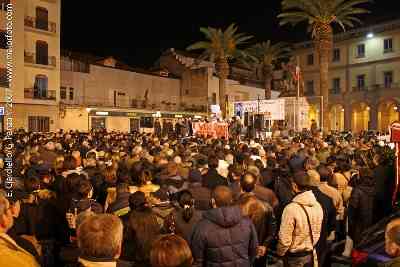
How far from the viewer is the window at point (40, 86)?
39.1 metres

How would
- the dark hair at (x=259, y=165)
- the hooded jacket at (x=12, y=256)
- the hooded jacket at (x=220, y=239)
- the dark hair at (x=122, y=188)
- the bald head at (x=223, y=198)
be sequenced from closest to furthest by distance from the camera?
the hooded jacket at (x=12, y=256) → the hooded jacket at (x=220, y=239) → the bald head at (x=223, y=198) → the dark hair at (x=122, y=188) → the dark hair at (x=259, y=165)

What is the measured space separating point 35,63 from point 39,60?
27.1 inches

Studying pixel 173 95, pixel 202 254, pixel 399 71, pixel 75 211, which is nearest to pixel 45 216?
pixel 75 211

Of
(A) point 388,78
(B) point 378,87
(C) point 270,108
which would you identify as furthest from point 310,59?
(C) point 270,108

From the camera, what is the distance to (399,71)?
5688 centimetres

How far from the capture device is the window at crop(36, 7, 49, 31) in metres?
40.0

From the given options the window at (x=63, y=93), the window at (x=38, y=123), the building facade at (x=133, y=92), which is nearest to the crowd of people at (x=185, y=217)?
the window at (x=38, y=123)

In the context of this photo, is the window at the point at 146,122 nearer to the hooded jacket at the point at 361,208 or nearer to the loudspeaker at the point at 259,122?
the loudspeaker at the point at 259,122

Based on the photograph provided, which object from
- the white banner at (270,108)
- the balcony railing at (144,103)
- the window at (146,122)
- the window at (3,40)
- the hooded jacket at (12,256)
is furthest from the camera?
the window at (146,122)

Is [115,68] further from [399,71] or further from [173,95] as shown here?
[399,71]

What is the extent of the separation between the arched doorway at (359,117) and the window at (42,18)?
4139 centimetres

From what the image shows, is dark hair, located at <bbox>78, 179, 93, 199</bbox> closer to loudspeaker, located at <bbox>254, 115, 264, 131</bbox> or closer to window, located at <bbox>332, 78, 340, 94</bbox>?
loudspeaker, located at <bbox>254, 115, 264, 131</bbox>

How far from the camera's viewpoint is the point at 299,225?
5168 millimetres

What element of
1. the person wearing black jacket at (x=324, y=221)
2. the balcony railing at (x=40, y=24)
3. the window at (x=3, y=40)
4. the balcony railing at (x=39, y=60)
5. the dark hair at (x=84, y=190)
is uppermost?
the balcony railing at (x=40, y=24)
